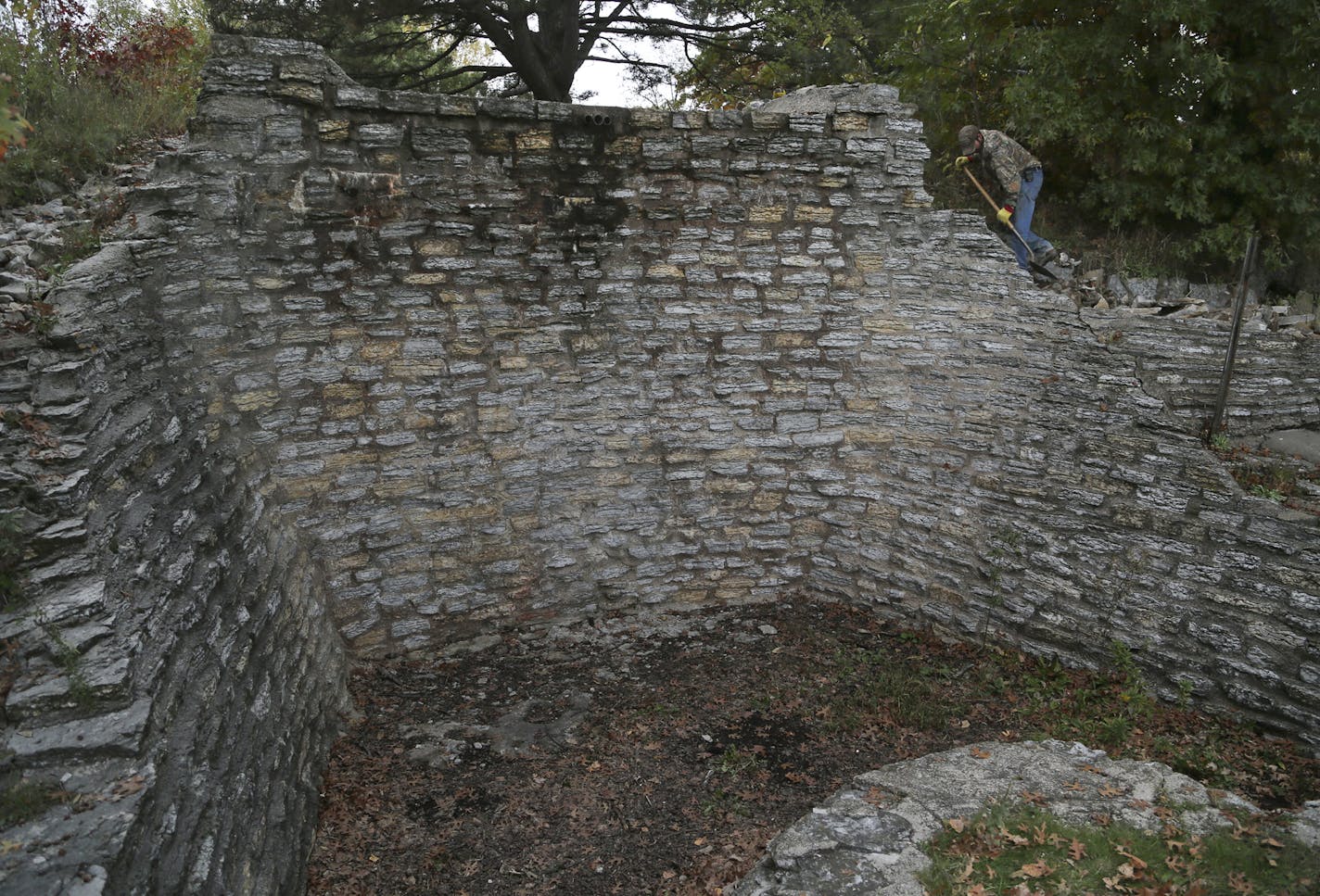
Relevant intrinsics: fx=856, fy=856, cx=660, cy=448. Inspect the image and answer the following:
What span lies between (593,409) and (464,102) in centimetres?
224

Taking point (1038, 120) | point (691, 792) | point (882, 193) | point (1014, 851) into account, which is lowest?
point (691, 792)

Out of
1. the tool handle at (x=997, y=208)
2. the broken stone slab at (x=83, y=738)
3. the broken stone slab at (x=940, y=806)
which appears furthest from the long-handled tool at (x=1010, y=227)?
the broken stone slab at (x=83, y=738)

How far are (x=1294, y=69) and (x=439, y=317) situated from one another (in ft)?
23.1

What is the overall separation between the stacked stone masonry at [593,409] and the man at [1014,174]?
4.40 ft

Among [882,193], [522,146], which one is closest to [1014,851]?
[882,193]

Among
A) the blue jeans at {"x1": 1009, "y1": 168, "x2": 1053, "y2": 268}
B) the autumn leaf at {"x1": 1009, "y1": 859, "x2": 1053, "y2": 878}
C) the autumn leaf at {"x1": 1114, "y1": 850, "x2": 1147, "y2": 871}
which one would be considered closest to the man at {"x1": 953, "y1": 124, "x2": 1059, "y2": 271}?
the blue jeans at {"x1": 1009, "y1": 168, "x2": 1053, "y2": 268}

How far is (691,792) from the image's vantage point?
15.9 feet

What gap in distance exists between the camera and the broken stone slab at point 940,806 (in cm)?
392

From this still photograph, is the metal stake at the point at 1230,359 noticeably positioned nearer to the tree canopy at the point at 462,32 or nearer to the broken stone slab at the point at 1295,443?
the broken stone slab at the point at 1295,443

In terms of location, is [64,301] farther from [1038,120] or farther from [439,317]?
[1038,120]

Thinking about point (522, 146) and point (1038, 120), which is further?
point (1038, 120)

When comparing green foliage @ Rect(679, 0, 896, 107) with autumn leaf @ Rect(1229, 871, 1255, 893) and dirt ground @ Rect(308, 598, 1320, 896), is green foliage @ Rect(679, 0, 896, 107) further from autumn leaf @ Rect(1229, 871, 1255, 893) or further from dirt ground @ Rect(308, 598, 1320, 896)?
autumn leaf @ Rect(1229, 871, 1255, 893)

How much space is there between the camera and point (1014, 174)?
7465 millimetres

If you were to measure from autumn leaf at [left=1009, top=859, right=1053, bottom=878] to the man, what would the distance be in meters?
5.15
